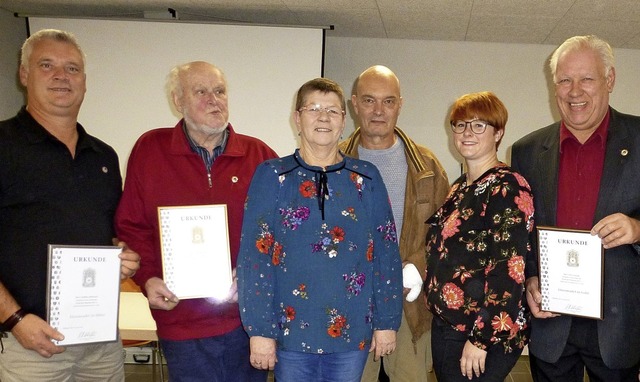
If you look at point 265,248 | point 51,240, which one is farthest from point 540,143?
point 51,240

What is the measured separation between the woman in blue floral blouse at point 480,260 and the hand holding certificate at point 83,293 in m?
1.25

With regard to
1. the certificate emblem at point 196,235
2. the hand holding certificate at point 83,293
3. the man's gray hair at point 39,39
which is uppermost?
the man's gray hair at point 39,39

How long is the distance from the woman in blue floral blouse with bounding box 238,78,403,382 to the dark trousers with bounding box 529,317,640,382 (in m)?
0.73

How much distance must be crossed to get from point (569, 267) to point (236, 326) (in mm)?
1313

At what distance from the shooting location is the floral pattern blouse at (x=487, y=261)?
1.91 meters

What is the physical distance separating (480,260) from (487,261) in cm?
3

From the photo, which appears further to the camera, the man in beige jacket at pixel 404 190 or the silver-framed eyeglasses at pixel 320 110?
the man in beige jacket at pixel 404 190

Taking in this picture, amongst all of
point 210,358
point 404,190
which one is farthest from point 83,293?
point 404,190

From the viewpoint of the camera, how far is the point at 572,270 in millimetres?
1949

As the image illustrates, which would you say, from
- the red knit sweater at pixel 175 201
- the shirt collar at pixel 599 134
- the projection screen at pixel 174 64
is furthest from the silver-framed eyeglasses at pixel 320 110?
the projection screen at pixel 174 64

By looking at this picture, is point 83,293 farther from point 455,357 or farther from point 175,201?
point 455,357

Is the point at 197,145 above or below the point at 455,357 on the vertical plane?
above

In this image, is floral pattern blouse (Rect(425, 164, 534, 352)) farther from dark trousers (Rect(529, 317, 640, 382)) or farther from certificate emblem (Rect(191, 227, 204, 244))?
certificate emblem (Rect(191, 227, 204, 244))

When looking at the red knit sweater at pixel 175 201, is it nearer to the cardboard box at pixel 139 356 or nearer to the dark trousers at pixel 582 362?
the dark trousers at pixel 582 362
